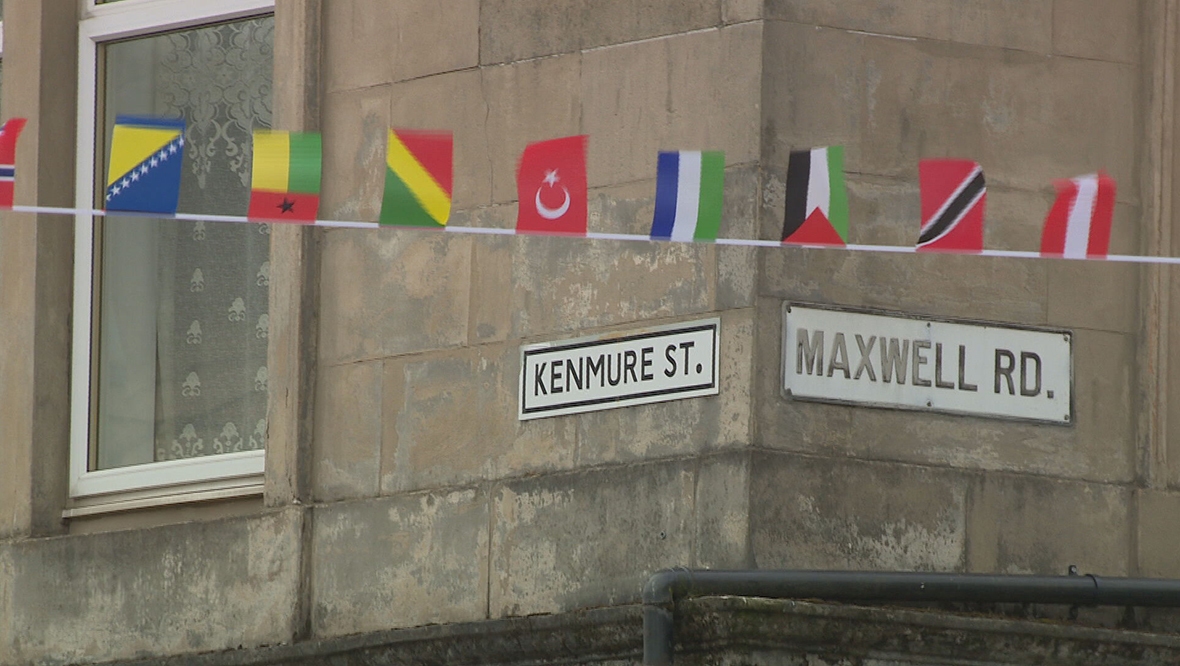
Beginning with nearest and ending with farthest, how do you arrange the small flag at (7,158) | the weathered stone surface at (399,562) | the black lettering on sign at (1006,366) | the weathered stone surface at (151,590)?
the small flag at (7,158), the black lettering on sign at (1006,366), the weathered stone surface at (399,562), the weathered stone surface at (151,590)

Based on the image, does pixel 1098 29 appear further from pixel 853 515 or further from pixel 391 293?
pixel 391 293

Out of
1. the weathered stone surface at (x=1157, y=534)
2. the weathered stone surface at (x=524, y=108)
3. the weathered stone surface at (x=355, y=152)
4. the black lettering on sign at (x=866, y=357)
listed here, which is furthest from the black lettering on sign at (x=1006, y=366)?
the weathered stone surface at (x=355, y=152)

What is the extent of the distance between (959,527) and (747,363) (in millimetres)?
926

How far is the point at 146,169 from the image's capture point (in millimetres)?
8680

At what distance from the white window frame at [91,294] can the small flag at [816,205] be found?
3.05 m

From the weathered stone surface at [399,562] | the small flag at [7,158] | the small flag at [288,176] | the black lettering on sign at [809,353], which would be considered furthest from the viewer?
the weathered stone surface at [399,562]

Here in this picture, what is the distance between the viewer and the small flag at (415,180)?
863 cm

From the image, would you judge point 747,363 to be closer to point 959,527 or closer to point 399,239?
point 959,527

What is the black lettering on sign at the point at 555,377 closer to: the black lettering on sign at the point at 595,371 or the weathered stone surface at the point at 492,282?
the black lettering on sign at the point at 595,371

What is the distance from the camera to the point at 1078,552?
31.4 ft

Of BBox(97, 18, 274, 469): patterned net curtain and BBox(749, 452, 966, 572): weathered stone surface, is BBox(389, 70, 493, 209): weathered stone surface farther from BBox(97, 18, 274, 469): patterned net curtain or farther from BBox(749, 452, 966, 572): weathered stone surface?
BBox(749, 452, 966, 572): weathered stone surface

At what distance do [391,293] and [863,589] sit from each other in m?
2.31

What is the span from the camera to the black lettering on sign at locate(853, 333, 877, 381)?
30.8 ft

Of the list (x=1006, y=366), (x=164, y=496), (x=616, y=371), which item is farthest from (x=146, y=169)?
(x=1006, y=366)
